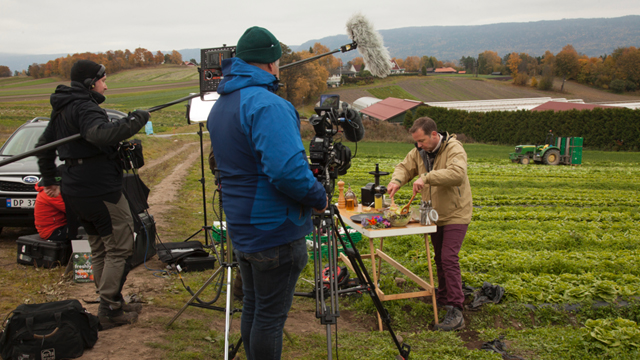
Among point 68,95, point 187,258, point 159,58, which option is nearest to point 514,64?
point 159,58

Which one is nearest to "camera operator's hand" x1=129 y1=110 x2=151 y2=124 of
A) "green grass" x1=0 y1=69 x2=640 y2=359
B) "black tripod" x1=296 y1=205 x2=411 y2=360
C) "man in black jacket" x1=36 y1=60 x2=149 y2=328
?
"man in black jacket" x1=36 y1=60 x2=149 y2=328

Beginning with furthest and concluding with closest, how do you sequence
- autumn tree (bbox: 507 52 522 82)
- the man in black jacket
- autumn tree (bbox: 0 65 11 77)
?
autumn tree (bbox: 507 52 522 82)
autumn tree (bbox: 0 65 11 77)
the man in black jacket

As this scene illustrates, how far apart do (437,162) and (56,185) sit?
3.89 meters

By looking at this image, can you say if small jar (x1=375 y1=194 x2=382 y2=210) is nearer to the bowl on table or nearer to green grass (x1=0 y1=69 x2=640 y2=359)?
the bowl on table

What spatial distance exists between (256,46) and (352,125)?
1088mm

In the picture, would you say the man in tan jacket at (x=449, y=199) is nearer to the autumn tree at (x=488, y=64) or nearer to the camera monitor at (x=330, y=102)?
the camera monitor at (x=330, y=102)

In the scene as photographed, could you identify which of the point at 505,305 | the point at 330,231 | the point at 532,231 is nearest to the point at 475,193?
the point at 532,231

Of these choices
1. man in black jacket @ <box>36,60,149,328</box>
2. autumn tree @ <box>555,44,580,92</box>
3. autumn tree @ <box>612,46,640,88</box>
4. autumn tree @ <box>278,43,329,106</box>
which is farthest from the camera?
autumn tree @ <box>555,44,580,92</box>

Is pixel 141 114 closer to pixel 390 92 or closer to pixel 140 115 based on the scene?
pixel 140 115

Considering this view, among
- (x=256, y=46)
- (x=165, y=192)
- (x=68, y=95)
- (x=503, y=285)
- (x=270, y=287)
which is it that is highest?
(x=256, y=46)

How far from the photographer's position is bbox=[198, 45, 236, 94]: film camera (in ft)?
14.3

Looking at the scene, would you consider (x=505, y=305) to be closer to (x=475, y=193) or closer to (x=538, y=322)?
(x=538, y=322)

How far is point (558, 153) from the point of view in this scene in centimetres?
2248

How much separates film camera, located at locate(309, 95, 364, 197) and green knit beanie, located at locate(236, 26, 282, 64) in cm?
69
